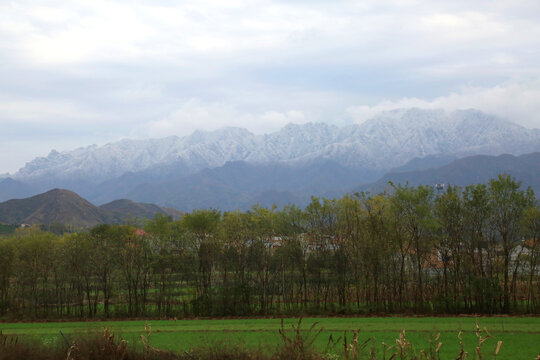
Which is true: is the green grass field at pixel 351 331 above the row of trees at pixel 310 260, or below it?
below

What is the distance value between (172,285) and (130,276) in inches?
174

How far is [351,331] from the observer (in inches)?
1253

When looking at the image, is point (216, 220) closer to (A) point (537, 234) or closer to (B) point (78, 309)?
(B) point (78, 309)

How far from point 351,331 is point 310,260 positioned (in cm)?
1617

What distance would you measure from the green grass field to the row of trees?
16.4 feet

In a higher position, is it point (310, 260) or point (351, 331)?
point (310, 260)

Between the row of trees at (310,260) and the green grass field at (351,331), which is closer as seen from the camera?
the green grass field at (351,331)

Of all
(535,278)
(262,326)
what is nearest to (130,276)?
(262,326)

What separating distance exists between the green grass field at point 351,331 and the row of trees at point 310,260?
16.4 feet

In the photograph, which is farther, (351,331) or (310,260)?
(310,260)

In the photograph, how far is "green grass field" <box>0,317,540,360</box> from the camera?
25.0m

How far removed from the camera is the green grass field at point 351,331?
25.0 meters

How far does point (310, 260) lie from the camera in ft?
157

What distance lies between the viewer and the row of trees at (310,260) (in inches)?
1622
